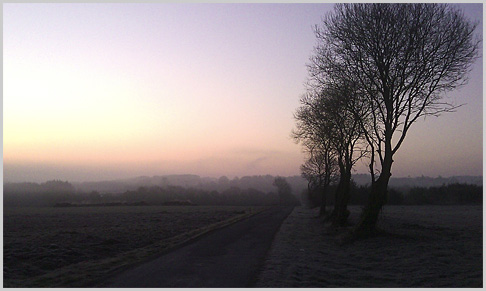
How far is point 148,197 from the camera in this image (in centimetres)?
16900

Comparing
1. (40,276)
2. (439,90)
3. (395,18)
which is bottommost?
(40,276)

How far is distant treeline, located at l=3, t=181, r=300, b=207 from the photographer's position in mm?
117375

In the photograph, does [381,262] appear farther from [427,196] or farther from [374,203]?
[427,196]

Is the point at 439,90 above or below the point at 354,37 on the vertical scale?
below

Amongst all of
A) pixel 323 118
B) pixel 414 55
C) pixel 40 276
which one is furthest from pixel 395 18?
pixel 40 276

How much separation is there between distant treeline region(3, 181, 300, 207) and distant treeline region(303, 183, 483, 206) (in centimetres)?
5950

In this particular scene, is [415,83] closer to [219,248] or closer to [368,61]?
[368,61]

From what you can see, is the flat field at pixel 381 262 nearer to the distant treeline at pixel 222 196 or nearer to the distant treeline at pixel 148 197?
Answer: the distant treeline at pixel 222 196

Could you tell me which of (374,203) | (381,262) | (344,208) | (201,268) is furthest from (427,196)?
(201,268)

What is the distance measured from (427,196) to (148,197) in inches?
3852

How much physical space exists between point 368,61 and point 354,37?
1.70 meters

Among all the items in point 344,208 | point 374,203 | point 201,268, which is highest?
point 374,203

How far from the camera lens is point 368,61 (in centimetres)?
2755

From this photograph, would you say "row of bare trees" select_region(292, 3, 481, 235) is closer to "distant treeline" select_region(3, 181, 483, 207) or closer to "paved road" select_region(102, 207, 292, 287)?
"paved road" select_region(102, 207, 292, 287)
